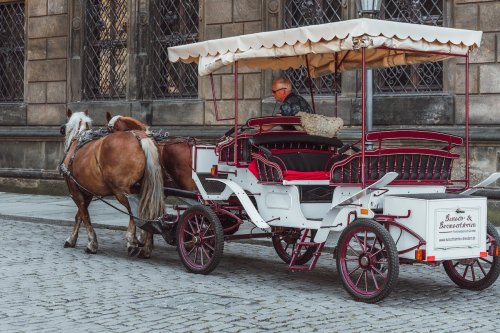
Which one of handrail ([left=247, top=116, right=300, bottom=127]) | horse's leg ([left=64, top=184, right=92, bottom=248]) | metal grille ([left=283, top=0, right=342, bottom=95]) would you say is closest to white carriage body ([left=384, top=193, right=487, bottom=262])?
handrail ([left=247, top=116, right=300, bottom=127])

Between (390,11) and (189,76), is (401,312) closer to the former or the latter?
(390,11)

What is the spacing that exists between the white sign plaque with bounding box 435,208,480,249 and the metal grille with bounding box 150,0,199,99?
1016 centimetres

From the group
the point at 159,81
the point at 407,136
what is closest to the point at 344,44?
the point at 407,136

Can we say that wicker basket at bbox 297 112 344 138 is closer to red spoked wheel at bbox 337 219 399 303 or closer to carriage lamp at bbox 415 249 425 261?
red spoked wheel at bbox 337 219 399 303

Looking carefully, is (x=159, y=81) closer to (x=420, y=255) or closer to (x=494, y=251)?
(x=494, y=251)

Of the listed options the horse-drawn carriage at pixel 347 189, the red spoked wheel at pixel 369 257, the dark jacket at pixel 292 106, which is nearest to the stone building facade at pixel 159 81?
the horse-drawn carriage at pixel 347 189

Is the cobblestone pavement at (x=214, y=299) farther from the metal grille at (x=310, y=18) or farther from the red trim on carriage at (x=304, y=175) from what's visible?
the metal grille at (x=310, y=18)

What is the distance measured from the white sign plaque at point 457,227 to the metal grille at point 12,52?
47.3 ft

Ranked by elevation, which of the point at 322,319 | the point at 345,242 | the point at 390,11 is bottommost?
the point at 322,319

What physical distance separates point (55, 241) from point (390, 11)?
261 inches

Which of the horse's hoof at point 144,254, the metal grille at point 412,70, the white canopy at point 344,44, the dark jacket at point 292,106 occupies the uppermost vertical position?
the metal grille at point 412,70

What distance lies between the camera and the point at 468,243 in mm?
7527

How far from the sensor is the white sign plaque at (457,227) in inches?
289

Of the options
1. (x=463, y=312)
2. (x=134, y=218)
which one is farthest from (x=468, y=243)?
(x=134, y=218)
